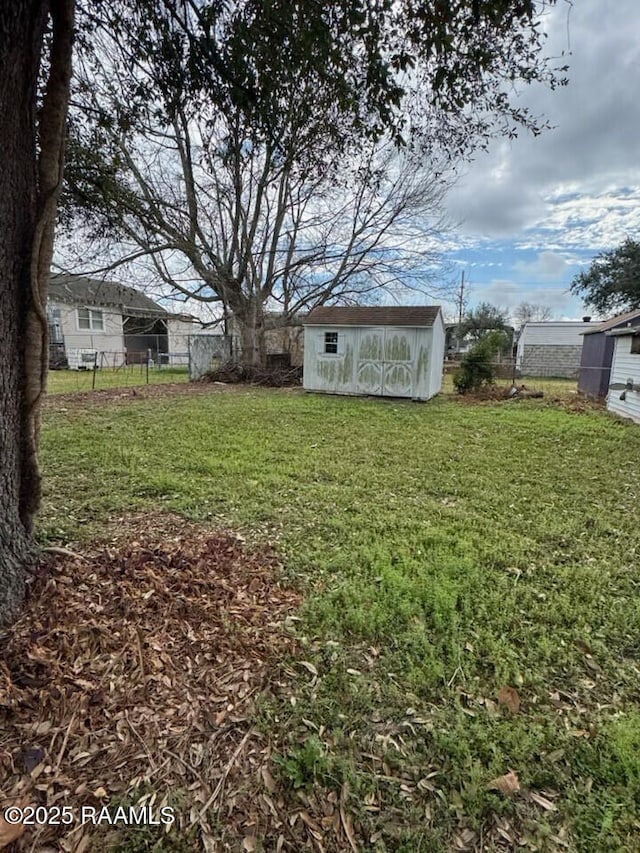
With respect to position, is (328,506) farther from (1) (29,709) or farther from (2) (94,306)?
(2) (94,306)

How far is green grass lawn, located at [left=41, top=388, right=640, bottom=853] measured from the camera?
139 centimetres

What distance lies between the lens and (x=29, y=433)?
212 centimetres

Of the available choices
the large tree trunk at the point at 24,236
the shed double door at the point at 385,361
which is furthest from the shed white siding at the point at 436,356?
the large tree trunk at the point at 24,236

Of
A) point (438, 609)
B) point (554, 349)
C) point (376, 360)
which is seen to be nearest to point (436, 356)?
point (376, 360)

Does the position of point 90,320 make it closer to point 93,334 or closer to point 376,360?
point 93,334

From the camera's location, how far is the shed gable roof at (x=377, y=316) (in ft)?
35.3

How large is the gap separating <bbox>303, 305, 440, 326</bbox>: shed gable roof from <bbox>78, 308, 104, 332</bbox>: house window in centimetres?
1265

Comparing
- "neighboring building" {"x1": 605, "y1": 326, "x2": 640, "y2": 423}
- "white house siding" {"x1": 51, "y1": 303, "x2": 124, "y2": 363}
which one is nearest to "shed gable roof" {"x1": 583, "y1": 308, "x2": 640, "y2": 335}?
"neighboring building" {"x1": 605, "y1": 326, "x2": 640, "y2": 423}

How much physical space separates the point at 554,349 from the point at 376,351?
1594 centimetres

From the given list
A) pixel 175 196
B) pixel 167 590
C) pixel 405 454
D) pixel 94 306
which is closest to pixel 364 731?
pixel 167 590

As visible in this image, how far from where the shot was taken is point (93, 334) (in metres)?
19.3

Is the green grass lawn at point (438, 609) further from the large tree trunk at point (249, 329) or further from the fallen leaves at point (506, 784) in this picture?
the large tree trunk at point (249, 329)

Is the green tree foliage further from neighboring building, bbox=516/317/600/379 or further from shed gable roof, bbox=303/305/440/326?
shed gable roof, bbox=303/305/440/326

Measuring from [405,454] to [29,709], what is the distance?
479 centimetres
